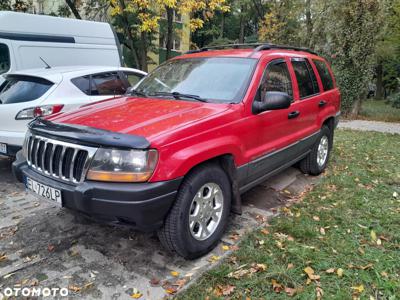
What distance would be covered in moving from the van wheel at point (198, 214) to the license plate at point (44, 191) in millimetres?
889

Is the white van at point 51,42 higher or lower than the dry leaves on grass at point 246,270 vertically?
higher

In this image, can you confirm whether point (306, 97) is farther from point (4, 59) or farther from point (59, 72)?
point (4, 59)

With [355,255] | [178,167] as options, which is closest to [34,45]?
[178,167]

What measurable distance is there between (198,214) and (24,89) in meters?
3.60

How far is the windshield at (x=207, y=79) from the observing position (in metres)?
3.81

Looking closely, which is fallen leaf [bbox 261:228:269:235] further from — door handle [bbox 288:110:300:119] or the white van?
the white van

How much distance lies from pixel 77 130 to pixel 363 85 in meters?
13.1

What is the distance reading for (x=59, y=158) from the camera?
3027mm

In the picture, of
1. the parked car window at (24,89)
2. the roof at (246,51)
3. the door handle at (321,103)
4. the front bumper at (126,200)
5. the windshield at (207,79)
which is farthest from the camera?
the door handle at (321,103)

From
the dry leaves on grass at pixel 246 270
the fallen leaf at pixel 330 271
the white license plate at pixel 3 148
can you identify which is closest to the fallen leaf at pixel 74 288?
the dry leaves on grass at pixel 246 270

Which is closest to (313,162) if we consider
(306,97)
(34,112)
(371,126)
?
(306,97)

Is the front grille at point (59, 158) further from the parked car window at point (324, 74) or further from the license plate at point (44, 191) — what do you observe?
the parked car window at point (324, 74)

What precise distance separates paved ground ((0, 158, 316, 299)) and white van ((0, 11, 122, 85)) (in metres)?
4.58

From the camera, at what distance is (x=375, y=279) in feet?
9.86
